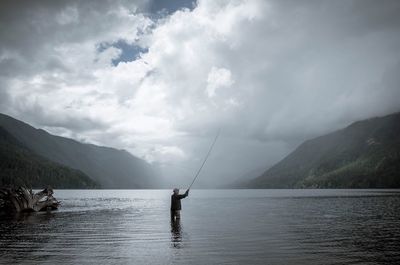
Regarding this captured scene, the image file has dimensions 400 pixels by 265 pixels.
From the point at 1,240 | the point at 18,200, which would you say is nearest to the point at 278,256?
the point at 1,240

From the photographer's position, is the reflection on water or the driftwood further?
the driftwood

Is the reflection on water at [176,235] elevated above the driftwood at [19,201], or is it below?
below

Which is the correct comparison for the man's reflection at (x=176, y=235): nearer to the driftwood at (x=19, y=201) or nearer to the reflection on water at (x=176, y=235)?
the reflection on water at (x=176, y=235)

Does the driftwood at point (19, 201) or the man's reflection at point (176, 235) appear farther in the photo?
the driftwood at point (19, 201)

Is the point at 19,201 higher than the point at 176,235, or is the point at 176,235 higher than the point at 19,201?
the point at 19,201

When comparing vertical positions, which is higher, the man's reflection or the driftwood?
the driftwood

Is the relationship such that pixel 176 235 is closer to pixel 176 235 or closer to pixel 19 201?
pixel 176 235

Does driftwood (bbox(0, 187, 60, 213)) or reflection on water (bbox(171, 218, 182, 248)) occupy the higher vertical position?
driftwood (bbox(0, 187, 60, 213))

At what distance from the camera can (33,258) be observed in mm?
20984

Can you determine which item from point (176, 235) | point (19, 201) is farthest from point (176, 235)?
point (19, 201)

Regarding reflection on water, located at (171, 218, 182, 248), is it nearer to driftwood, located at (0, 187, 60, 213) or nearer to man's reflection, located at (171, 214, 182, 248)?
man's reflection, located at (171, 214, 182, 248)

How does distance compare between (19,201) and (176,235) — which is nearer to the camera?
(176,235)

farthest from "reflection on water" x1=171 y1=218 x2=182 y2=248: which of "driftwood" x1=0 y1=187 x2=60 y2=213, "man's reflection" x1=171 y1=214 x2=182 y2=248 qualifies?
"driftwood" x1=0 y1=187 x2=60 y2=213

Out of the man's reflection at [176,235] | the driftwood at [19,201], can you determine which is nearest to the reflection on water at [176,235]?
the man's reflection at [176,235]
